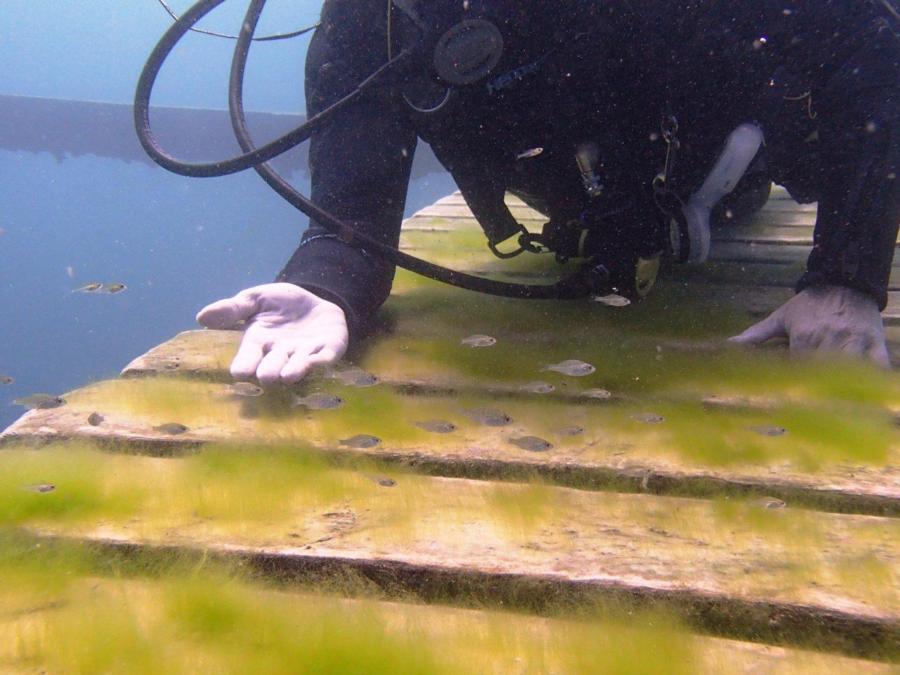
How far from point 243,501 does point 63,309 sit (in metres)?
35.1

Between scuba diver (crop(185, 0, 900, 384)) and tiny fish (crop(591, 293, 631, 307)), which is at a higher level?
scuba diver (crop(185, 0, 900, 384))

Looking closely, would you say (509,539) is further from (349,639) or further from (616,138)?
(616,138)

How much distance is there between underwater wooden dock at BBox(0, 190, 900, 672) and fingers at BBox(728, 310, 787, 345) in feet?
0.33

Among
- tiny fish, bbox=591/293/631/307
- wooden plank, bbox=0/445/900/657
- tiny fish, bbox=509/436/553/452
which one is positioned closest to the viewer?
wooden plank, bbox=0/445/900/657

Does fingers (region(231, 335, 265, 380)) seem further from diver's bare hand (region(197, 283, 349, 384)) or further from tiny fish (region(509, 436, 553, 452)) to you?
tiny fish (region(509, 436, 553, 452))

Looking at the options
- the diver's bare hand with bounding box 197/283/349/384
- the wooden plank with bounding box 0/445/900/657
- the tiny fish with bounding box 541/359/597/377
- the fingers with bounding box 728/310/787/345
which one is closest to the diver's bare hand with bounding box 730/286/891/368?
the fingers with bounding box 728/310/787/345

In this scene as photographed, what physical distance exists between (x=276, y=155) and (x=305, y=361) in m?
1.05

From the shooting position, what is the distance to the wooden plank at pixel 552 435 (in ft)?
5.97

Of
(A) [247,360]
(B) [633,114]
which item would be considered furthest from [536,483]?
(B) [633,114]

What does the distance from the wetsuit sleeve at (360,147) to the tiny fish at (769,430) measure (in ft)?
5.84

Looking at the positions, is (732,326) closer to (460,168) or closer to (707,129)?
(707,129)

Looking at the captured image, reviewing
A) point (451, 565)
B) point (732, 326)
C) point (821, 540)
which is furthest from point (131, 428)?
point (732, 326)

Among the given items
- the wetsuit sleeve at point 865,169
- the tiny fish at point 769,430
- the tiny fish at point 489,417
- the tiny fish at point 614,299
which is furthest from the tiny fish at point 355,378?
the wetsuit sleeve at point 865,169

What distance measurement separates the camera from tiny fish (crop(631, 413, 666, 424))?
7.09ft
